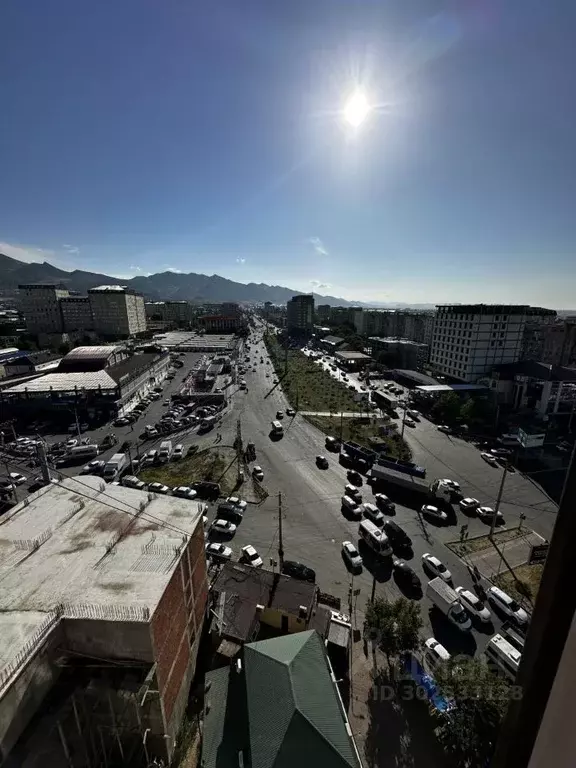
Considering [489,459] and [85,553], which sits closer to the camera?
[85,553]

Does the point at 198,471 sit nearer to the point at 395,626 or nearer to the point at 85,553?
the point at 85,553

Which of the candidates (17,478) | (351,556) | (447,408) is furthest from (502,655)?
(17,478)

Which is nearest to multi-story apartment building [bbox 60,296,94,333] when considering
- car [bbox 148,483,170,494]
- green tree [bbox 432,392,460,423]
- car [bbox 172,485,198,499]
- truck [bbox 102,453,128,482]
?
truck [bbox 102,453,128,482]

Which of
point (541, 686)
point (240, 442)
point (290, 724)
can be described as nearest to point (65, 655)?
point (290, 724)

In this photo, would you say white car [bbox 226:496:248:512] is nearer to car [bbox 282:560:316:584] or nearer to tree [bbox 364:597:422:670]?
car [bbox 282:560:316:584]

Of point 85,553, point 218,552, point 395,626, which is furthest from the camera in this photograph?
point 218,552

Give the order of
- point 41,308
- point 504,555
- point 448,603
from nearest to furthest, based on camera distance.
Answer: point 448,603 → point 504,555 → point 41,308

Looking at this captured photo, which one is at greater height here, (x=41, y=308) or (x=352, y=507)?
(x=41, y=308)

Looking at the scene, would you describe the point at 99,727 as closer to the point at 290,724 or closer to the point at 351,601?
the point at 290,724
